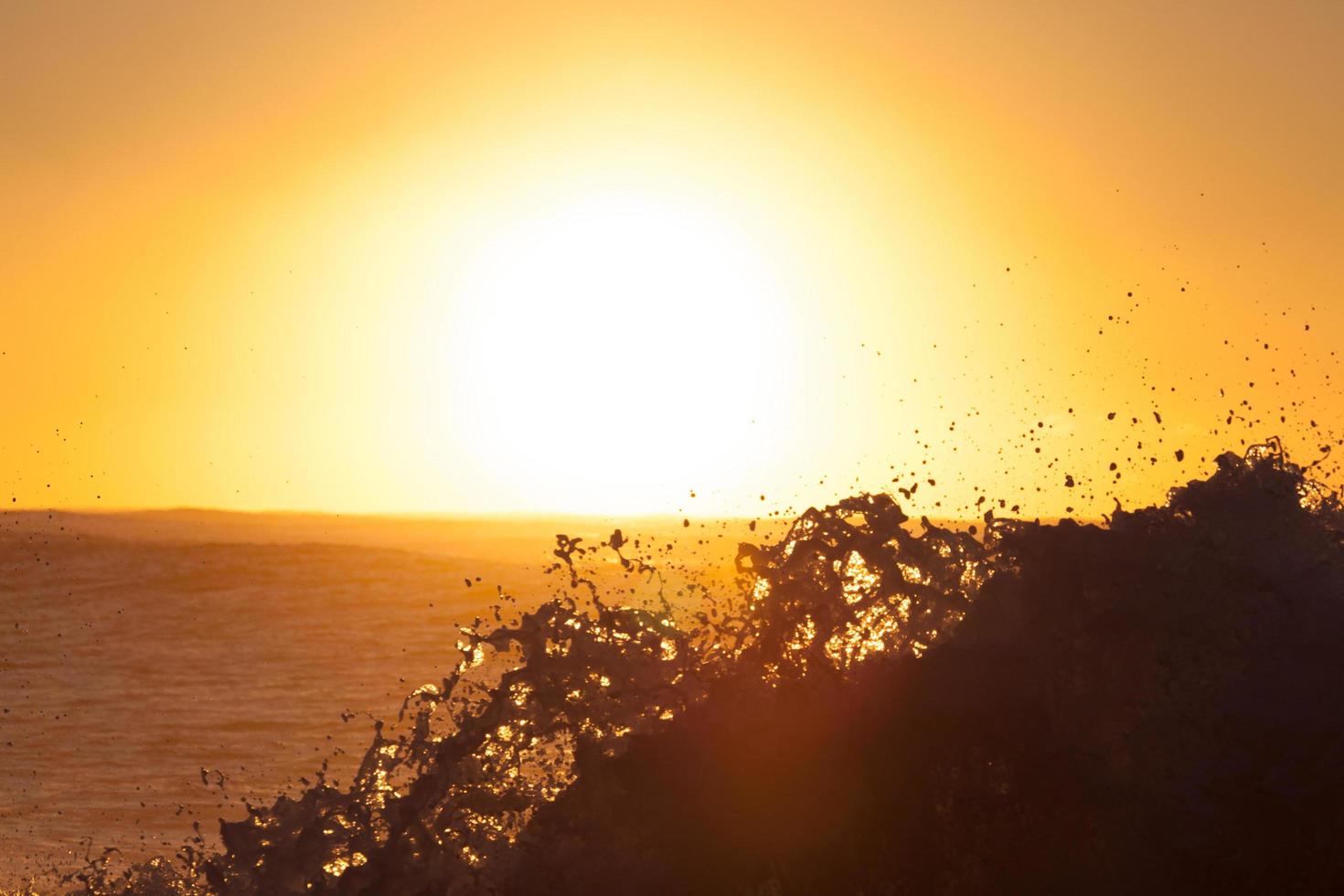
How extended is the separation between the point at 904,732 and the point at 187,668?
26.3 metres

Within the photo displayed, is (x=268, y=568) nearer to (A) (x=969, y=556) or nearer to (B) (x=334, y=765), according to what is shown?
(B) (x=334, y=765)

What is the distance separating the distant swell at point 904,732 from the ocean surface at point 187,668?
3.99ft

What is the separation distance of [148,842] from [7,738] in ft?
32.6

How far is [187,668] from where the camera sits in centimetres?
3064

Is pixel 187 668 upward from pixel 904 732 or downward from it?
downward

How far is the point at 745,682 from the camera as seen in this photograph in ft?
25.9

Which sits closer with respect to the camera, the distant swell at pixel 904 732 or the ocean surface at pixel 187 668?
the distant swell at pixel 904 732

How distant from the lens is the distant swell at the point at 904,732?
6918mm

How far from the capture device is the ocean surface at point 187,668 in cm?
1728

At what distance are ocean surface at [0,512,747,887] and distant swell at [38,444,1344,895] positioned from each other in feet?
3.99

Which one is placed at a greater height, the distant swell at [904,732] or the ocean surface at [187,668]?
the distant swell at [904,732]

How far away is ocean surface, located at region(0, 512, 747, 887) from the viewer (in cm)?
1728

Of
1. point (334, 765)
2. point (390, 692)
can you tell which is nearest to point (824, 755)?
point (334, 765)

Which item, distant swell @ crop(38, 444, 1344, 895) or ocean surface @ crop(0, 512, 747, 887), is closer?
distant swell @ crop(38, 444, 1344, 895)
